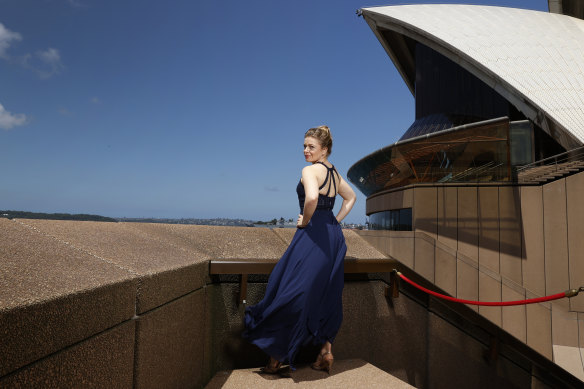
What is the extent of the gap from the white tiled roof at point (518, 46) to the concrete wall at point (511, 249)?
269 inches

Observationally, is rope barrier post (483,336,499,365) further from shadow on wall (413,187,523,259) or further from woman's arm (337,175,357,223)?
shadow on wall (413,187,523,259)

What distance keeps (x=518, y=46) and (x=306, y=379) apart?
1069 inches

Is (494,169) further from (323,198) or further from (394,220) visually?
(323,198)

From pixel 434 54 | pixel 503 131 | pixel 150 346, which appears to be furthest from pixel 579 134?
pixel 150 346

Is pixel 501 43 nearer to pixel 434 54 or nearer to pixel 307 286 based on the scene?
pixel 434 54

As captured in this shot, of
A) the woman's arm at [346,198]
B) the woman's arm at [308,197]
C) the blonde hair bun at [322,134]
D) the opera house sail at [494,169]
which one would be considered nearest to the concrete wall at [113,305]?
the woman's arm at [308,197]

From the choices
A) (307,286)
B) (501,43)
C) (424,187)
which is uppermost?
(501,43)

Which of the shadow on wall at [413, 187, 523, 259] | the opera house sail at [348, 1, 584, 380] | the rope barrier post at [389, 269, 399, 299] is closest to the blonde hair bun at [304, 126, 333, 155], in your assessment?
the rope barrier post at [389, 269, 399, 299]

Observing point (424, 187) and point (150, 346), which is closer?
point (150, 346)

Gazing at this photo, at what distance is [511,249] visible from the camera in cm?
1391

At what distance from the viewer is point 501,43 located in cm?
2442

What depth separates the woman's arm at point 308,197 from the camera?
3043 mm

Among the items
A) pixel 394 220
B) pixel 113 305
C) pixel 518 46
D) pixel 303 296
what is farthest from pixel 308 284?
pixel 518 46

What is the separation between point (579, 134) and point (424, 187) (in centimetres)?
813
